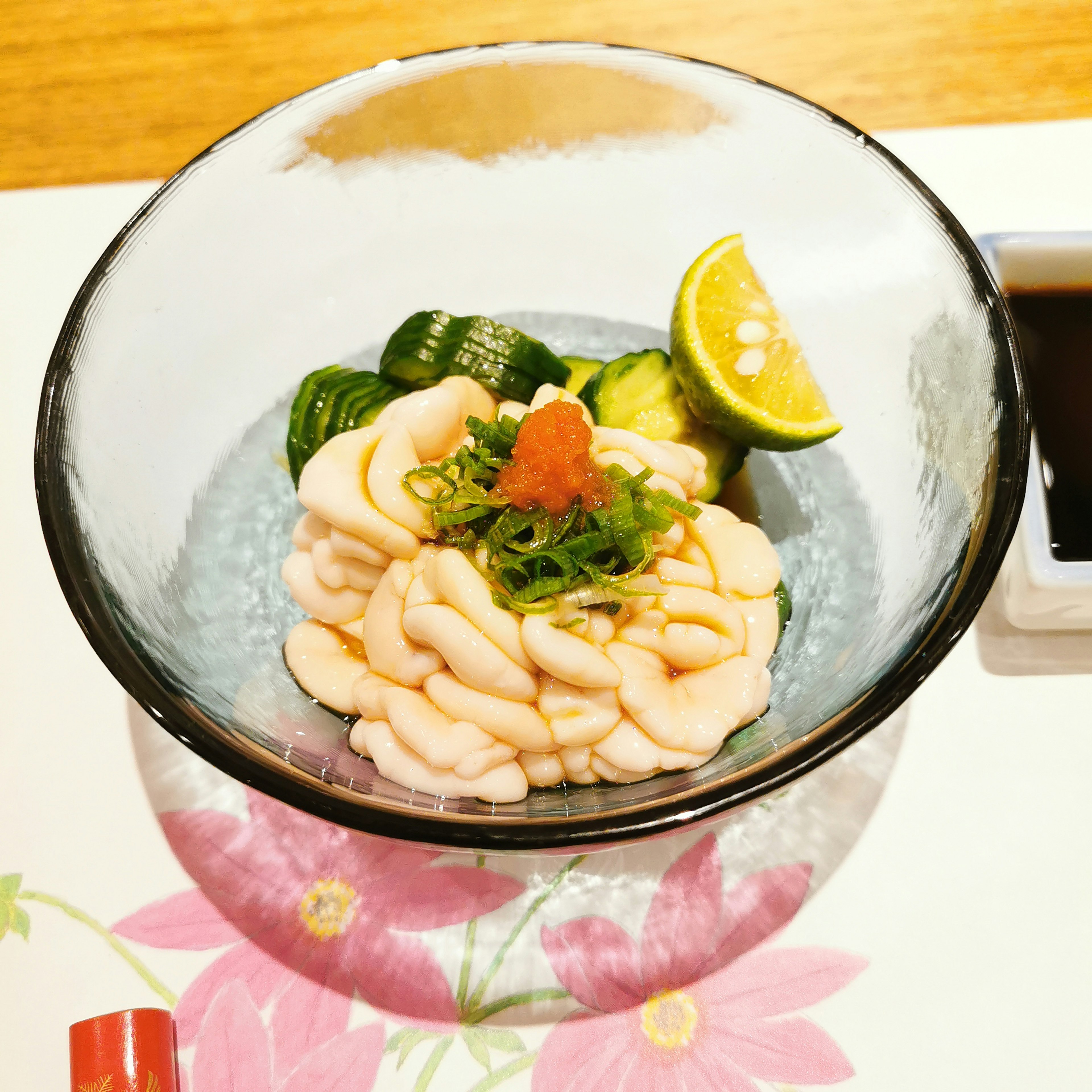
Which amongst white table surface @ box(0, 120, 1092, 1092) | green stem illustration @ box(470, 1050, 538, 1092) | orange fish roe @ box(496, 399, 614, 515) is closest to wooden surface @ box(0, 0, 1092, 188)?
A: white table surface @ box(0, 120, 1092, 1092)

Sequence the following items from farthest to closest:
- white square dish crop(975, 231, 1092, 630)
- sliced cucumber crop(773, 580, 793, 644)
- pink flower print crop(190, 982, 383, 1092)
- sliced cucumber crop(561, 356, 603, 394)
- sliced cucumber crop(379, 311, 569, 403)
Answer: sliced cucumber crop(561, 356, 603, 394) → sliced cucumber crop(379, 311, 569, 403) → sliced cucumber crop(773, 580, 793, 644) → white square dish crop(975, 231, 1092, 630) → pink flower print crop(190, 982, 383, 1092)

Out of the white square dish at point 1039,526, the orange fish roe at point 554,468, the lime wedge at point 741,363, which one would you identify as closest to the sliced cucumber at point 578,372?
the lime wedge at point 741,363

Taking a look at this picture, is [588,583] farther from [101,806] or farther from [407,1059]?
[101,806]

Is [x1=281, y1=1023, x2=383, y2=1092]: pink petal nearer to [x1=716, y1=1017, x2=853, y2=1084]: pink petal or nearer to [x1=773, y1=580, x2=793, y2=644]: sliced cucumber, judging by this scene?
[x1=716, y1=1017, x2=853, y2=1084]: pink petal

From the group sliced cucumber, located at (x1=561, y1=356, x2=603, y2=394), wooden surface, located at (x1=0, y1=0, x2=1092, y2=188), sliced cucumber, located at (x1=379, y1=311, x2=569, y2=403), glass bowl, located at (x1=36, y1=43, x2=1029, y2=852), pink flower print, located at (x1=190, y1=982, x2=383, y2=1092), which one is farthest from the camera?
wooden surface, located at (x1=0, y1=0, x2=1092, y2=188)

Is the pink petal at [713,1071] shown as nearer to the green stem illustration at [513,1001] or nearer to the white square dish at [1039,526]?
the green stem illustration at [513,1001]

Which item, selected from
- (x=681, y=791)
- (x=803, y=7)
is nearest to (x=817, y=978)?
(x=681, y=791)
